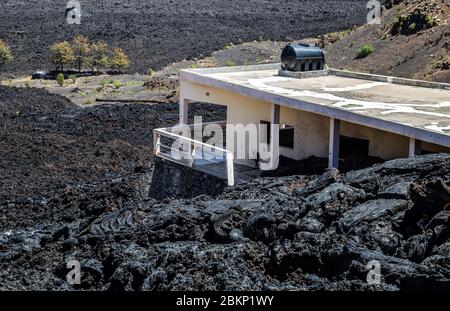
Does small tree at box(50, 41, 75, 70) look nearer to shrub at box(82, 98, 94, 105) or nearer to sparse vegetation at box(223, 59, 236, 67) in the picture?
sparse vegetation at box(223, 59, 236, 67)

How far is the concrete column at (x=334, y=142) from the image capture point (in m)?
19.2

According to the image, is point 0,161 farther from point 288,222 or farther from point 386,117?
point 288,222

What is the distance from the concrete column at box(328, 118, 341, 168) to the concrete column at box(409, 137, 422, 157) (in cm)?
230

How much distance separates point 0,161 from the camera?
29.1 meters

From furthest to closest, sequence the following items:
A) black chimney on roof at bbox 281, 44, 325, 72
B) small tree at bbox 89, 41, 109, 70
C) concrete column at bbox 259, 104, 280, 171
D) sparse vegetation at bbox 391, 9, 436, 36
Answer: small tree at bbox 89, 41, 109, 70, sparse vegetation at bbox 391, 9, 436, 36, black chimney on roof at bbox 281, 44, 325, 72, concrete column at bbox 259, 104, 280, 171

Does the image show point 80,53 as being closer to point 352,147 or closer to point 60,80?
point 60,80

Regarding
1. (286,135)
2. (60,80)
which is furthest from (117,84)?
(286,135)

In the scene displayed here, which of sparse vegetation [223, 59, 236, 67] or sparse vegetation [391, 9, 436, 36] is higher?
sparse vegetation [391, 9, 436, 36]

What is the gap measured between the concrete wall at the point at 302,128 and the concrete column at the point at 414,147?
0.41m

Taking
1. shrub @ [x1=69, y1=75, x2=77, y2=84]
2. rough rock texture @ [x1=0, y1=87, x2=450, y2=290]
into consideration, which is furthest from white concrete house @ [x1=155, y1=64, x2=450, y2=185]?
shrub @ [x1=69, y1=75, x2=77, y2=84]

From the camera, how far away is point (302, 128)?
21.2 metres

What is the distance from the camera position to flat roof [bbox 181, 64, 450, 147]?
17.5 m
